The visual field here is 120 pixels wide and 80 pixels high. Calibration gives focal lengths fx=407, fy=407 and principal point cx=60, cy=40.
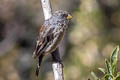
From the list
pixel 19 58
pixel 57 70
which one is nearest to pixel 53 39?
pixel 57 70

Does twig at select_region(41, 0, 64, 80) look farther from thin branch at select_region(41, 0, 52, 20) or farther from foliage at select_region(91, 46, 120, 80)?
foliage at select_region(91, 46, 120, 80)

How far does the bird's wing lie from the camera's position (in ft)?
13.1

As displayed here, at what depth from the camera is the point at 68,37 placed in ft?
26.1

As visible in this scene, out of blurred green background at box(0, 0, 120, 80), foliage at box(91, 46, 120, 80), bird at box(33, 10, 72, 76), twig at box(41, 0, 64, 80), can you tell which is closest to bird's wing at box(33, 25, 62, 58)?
bird at box(33, 10, 72, 76)

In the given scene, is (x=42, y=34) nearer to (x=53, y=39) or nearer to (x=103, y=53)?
(x=53, y=39)

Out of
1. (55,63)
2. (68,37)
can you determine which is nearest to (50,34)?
(55,63)

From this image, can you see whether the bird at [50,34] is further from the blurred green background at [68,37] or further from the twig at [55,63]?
the blurred green background at [68,37]

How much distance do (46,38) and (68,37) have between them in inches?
153

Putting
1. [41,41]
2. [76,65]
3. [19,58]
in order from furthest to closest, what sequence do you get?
[19,58], [76,65], [41,41]

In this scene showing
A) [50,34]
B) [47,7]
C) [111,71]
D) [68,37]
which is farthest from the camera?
[68,37]

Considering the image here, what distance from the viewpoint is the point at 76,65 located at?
728 cm

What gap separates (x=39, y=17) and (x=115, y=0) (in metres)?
1.64

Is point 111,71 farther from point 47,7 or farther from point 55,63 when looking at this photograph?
point 47,7

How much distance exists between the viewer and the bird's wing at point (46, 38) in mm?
3986
